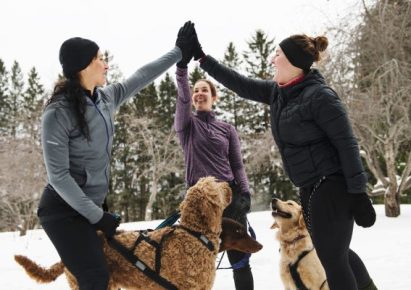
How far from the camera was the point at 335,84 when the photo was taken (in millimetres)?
12695

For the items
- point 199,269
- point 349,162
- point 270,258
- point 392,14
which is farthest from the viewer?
point 392,14

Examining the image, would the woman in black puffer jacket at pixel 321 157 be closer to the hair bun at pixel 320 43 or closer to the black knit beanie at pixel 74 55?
the hair bun at pixel 320 43

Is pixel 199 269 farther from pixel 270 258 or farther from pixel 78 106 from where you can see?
pixel 270 258

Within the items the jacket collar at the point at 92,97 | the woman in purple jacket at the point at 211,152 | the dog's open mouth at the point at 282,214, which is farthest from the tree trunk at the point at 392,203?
the jacket collar at the point at 92,97

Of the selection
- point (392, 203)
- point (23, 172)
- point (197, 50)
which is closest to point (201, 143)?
point (197, 50)

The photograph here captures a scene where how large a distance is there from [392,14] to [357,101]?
2.60 meters

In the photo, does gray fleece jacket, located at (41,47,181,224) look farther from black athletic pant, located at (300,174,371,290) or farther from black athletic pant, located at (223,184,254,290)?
black athletic pant, located at (223,184,254,290)

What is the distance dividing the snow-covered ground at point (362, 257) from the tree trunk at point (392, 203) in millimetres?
278

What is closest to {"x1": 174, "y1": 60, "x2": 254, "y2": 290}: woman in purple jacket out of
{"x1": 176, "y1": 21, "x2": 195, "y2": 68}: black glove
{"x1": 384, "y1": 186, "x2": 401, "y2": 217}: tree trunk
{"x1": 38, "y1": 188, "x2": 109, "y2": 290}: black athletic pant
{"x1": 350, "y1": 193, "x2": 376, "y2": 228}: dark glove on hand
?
{"x1": 176, "y1": 21, "x2": 195, "y2": 68}: black glove

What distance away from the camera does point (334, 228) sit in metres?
2.64

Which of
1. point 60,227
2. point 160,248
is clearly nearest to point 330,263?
point 160,248

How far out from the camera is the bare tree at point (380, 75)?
1195 centimetres

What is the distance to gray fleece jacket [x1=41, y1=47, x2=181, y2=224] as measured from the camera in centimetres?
218

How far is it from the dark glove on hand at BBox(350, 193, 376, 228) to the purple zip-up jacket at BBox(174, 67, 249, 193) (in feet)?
4.85
